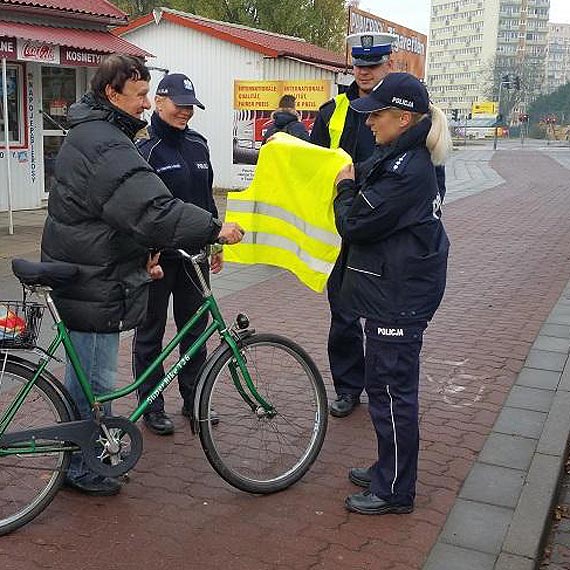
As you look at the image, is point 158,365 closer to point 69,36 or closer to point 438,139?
point 438,139

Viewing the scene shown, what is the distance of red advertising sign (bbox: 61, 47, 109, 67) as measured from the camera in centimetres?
1187

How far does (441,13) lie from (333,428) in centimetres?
15767

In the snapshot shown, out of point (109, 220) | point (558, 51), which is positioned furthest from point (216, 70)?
point (558, 51)

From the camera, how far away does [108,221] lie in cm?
338

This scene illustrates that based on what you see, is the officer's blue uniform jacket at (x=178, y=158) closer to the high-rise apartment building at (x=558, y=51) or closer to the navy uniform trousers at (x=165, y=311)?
the navy uniform trousers at (x=165, y=311)

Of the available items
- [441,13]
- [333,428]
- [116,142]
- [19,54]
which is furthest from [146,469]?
[441,13]

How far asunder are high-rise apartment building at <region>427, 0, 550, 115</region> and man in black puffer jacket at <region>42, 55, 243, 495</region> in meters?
130

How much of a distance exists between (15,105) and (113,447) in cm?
1053

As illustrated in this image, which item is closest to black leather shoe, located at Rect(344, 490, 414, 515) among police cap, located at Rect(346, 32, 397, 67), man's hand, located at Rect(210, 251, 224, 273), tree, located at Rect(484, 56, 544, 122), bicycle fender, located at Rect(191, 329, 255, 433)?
bicycle fender, located at Rect(191, 329, 255, 433)

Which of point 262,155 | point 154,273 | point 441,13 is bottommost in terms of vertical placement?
point 154,273

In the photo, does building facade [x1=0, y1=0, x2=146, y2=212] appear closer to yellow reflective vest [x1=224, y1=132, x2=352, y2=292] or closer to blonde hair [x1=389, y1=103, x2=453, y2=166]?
yellow reflective vest [x1=224, y1=132, x2=352, y2=292]

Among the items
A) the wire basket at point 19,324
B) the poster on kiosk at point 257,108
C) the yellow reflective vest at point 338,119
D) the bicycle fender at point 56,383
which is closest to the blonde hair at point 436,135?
the yellow reflective vest at point 338,119

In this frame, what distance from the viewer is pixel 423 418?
16.4ft

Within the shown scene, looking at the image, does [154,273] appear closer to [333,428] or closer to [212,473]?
[212,473]
